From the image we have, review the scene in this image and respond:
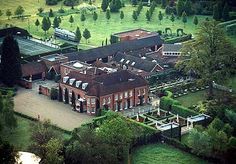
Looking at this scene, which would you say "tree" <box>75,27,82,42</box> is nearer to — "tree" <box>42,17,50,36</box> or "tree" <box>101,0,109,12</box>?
"tree" <box>42,17,50,36</box>

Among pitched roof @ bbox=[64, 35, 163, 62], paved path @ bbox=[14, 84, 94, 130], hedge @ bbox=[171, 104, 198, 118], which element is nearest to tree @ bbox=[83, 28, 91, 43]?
pitched roof @ bbox=[64, 35, 163, 62]

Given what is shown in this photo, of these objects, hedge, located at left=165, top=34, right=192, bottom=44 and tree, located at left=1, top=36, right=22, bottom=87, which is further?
hedge, located at left=165, top=34, right=192, bottom=44

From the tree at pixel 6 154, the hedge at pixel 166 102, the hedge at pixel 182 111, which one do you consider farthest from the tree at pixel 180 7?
the tree at pixel 6 154

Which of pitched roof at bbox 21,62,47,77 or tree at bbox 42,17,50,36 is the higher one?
tree at bbox 42,17,50,36

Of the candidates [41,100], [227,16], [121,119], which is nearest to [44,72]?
[41,100]

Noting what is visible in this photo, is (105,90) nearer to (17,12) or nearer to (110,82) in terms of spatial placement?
(110,82)

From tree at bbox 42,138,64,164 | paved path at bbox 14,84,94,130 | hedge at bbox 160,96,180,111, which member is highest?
tree at bbox 42,138,64,164
